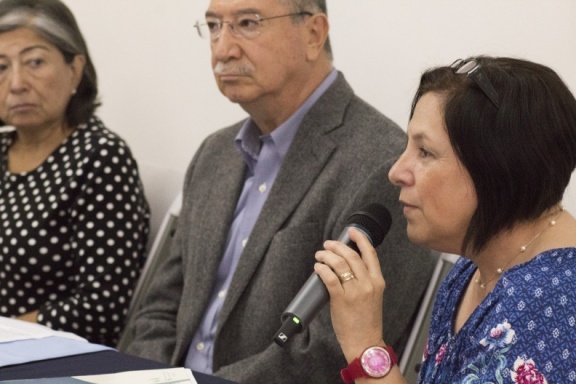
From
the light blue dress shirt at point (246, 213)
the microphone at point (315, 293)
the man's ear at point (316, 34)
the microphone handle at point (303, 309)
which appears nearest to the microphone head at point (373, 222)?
the microphone at point (315, 293)

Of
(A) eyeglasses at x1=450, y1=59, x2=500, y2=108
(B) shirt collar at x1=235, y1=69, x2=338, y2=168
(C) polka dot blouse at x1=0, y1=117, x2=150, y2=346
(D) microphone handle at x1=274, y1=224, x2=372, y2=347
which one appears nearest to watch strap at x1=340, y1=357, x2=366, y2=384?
(D) microphone handle at x1=274, y1=224, x2=372, y2=347

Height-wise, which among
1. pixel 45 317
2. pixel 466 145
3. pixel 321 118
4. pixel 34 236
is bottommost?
pixel 45 317

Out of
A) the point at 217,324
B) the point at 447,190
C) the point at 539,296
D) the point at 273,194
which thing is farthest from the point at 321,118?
the point at 539,296

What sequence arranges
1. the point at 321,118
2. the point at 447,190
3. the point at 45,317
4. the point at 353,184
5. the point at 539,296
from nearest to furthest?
the point at 539,296 < the point at 447,190 < the point at 353,184 < the point at 321,118 < the point at 45,317

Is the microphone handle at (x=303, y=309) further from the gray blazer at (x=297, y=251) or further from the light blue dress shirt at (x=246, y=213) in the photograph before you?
the light blue dress shirt at (x=246, y=213)

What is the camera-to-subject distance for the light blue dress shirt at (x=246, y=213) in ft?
7.80

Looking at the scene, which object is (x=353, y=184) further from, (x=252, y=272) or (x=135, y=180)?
(x=135, y=180)

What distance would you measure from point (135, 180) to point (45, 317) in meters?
0.46

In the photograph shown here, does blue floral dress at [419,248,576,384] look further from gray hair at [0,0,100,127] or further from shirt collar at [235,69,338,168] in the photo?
gray hair at [0,0,100,127]

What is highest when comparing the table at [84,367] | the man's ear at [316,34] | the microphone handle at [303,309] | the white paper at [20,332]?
the man's ear at [316,34]

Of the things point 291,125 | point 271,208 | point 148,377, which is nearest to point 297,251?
point 271,208

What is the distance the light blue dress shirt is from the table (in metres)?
0.63

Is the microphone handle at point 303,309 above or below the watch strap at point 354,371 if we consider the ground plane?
above

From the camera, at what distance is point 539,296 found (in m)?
1.45
